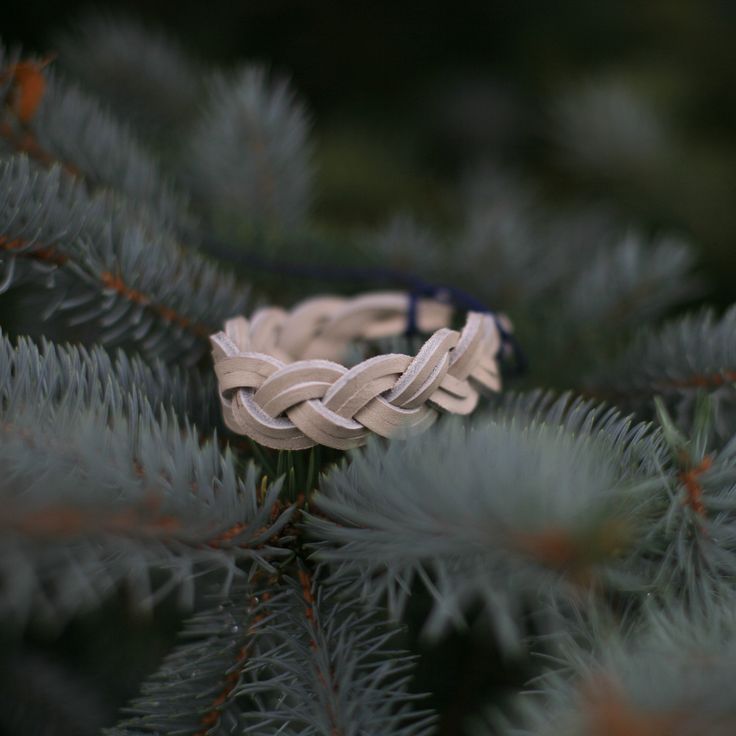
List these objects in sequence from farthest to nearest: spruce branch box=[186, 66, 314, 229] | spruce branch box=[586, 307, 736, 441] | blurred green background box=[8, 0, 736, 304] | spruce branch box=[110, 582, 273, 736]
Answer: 1. blurred green background box=[8, 0, 736, 304]
2. spruce branch box=[186, 66, 314, 229]
3. spruce branch box=[586, 307, 736, 441]
4. spruce branch box=[110, 582, 273, 736]

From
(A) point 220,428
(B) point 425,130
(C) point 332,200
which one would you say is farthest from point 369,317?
(B) point 425,130

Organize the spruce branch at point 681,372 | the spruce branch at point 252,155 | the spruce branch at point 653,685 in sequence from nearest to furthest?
the spruce branch at point 653,685 < the spruce branch at point 681,372 < the spruce branch at point 252,155

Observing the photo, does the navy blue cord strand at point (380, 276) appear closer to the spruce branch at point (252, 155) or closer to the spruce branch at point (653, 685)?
the spruce branch at point (252, 155)

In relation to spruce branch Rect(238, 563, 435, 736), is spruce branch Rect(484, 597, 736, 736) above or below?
above

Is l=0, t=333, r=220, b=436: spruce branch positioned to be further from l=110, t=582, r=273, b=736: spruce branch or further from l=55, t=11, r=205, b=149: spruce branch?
l=55, t=11, r=205, b=149: spruce branch

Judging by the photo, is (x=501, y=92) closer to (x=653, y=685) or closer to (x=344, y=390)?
(x=344, y=390)

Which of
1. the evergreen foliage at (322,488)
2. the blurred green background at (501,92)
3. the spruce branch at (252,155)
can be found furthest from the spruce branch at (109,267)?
the blurred green background at (501,92)

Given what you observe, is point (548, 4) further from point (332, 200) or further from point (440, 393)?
point (440, 393)

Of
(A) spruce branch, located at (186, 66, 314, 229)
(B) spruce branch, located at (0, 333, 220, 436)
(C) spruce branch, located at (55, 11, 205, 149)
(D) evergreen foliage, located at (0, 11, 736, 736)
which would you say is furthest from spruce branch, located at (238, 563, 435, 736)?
(C) spruce branch, located at (55, 11, 205, 149)
